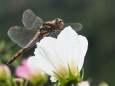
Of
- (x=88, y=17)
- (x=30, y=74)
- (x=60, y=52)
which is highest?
(x=60, y=52)

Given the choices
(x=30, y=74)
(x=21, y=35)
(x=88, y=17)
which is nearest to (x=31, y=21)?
(x=21, y=35)

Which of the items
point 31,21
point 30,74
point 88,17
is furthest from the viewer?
point 88,17

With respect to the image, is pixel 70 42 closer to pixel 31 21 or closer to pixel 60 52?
pixel 60 52

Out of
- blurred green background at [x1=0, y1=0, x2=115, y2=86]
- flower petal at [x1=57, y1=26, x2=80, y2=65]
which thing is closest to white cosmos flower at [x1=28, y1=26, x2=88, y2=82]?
flower petal at [x1=57, y1=26, x2=80, y2=65]

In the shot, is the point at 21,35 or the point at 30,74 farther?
the point at 30,74

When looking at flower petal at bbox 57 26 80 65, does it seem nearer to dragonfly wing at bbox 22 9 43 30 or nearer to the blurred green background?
dragonfly wing at bbox 22 9 43 30

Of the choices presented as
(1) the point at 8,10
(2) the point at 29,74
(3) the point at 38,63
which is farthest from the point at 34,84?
(1) the point at 8,10
